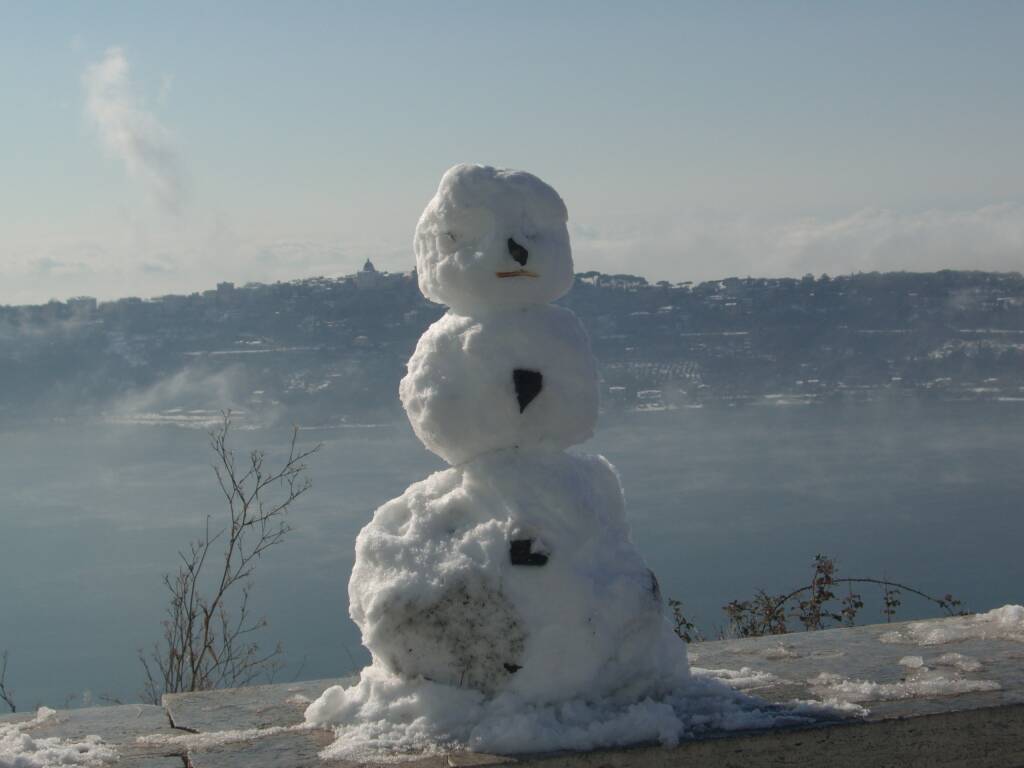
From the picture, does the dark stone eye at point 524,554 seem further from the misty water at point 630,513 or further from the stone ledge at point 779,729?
the misty water at point 630,513

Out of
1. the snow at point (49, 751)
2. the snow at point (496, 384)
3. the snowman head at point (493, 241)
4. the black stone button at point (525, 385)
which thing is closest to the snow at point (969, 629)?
the snow at point (496, 384)

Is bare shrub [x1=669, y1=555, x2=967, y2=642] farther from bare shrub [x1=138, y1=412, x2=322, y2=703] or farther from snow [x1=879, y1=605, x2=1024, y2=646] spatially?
bare shrub [x1=138, y1=412, x2=322, y2=703]

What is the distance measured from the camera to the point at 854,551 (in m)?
15.6

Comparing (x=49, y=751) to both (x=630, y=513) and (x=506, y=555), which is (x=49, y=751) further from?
(x=630, y=513)

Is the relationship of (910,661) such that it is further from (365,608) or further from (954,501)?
(954,501)

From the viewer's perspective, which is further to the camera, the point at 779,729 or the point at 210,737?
the point at 210,737

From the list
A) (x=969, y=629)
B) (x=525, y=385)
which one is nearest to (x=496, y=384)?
(x=525, y=385)

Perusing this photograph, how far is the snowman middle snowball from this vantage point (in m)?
3.32

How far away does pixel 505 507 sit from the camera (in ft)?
11.3

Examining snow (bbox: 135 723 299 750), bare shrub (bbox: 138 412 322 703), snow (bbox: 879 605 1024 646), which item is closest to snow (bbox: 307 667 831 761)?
snow (bbox: 135 723 299 750)

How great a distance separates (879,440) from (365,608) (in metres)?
23.2

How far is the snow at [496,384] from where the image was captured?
348 cm

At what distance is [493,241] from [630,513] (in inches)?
546

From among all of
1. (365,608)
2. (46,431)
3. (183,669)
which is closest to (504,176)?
(365,608)
